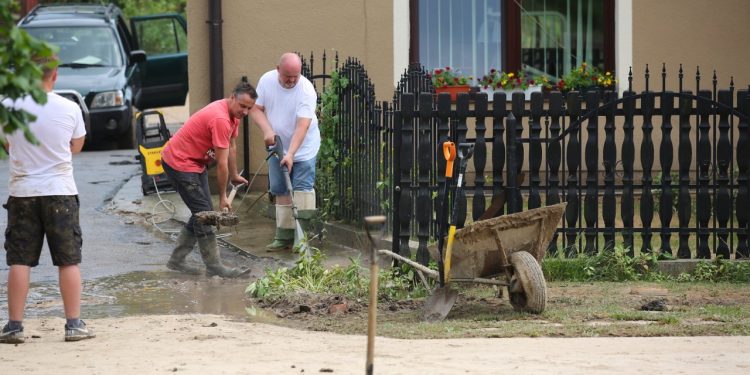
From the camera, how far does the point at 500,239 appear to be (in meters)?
8.13

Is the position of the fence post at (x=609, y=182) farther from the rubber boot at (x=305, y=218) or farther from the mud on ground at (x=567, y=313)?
the rubber boot at (x=305, y=218)

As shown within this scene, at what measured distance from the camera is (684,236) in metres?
9.70

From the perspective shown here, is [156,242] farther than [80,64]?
No

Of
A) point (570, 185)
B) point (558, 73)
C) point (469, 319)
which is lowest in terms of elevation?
point (469, 319)

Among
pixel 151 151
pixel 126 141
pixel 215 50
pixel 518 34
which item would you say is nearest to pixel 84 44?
pixel 126 141

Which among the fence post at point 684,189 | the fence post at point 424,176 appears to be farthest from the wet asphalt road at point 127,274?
the fence post at point 684,189

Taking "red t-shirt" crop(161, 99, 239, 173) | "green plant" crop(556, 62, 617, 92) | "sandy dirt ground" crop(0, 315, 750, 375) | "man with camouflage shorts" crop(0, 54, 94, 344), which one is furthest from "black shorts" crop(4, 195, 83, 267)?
"green plant" crop(556, 62, 617, 92)

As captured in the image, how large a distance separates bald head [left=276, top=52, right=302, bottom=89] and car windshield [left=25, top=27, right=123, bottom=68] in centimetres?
877

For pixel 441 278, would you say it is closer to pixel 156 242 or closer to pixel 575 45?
pixel 156 242

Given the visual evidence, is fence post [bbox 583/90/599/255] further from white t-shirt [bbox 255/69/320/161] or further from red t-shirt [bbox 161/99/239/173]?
red t-shirt [bbox 161/99/239/173]

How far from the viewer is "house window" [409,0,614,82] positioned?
14.5 meters

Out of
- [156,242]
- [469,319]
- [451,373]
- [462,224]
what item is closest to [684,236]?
[462,224]

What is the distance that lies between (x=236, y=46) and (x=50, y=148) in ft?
21.5

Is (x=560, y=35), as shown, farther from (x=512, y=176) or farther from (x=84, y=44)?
(x=84, y=44)
